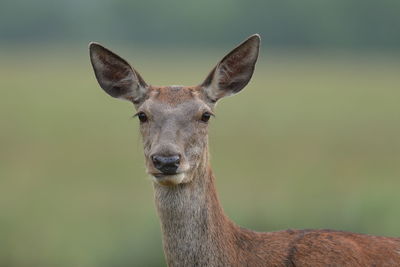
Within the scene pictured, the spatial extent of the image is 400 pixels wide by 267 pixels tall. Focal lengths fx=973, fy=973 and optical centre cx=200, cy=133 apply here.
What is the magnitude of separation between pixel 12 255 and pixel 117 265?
158 cm

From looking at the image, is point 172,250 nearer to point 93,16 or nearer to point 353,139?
point 353,139

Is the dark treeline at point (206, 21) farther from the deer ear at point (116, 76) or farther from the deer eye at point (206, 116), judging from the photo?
the deer eye at point (206, 116)

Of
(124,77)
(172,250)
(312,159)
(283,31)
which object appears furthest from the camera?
(283,31)

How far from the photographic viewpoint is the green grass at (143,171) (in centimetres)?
1470

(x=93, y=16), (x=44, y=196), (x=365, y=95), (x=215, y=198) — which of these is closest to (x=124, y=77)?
(x=215, y=198)

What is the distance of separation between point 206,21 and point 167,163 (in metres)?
89.3

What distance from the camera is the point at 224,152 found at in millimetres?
27391

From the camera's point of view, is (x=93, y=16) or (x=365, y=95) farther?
(x=93, y=16)

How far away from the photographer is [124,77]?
9227mm

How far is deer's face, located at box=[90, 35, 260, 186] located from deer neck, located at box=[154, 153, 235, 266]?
0.16 metres

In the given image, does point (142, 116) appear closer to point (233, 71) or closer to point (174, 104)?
point (174, 104)

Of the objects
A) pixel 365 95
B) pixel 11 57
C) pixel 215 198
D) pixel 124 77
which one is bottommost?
pixel 215 198

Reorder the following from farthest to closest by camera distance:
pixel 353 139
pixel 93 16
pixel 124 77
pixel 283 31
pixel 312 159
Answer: pixel 93 16
pixel 283 31
pixel 353 139
pixel 312 159
pixel 124 77

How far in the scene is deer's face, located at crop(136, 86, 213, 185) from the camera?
816 cm
